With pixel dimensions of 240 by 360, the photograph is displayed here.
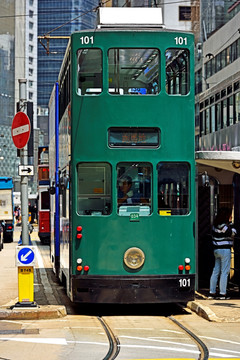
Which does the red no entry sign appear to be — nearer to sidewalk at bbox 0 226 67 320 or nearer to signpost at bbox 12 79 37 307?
signpost at bbox 12 79 37 307

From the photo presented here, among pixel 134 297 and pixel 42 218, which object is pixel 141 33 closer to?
pixel 134 297

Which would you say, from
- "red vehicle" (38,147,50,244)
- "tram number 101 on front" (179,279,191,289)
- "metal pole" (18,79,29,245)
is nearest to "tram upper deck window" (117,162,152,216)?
"tram number 101 on front" (179,279,191,289)

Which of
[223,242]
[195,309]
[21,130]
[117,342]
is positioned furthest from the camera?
[223,242]

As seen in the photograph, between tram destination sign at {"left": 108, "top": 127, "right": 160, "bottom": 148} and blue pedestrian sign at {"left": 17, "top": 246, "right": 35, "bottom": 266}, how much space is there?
2.16m

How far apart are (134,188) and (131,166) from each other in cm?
37

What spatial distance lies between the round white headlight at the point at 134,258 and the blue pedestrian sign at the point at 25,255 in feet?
5.01

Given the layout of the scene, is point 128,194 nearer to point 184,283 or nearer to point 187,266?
point 187,266

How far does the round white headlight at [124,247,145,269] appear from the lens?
1347 centimetres

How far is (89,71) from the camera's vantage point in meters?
13.7

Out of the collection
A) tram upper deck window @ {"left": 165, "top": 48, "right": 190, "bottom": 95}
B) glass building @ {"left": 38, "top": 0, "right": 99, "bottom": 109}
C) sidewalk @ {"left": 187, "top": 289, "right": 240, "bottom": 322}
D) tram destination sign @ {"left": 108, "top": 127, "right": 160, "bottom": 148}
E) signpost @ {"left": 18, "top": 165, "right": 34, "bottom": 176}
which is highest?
glass building @ {"left": 38, "top": 0, "right": 99, "bottom": 109}

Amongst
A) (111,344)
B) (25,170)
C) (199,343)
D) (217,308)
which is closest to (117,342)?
(111,344)

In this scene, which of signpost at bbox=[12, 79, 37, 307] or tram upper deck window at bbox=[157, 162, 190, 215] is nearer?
tram upper deck window at bbox=[157, 162, 190, 215]

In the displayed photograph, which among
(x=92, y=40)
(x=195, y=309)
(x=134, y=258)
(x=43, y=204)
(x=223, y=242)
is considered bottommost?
(x=195, y=309)

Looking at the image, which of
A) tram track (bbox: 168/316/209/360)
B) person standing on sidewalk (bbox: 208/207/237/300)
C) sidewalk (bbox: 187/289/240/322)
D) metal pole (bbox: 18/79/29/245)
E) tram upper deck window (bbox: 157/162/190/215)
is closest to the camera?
tram track (bbox: 168/316/209/360)
